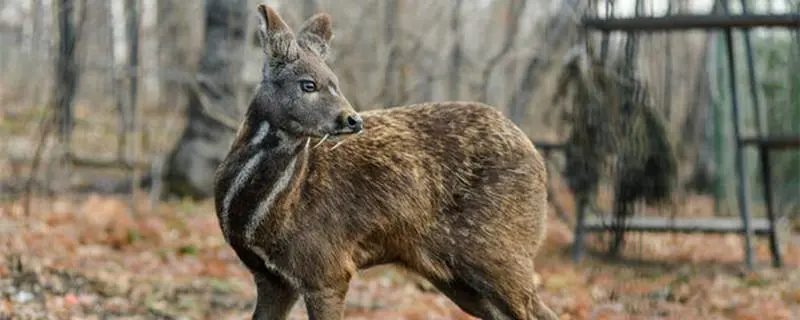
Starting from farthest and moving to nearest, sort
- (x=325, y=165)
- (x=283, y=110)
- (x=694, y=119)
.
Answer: (x=694, y=119) → (x=325, y=165) → (x=283, y=110)

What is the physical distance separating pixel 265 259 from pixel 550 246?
9420 millimetres

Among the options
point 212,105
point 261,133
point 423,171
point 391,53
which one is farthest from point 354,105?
point 261,133

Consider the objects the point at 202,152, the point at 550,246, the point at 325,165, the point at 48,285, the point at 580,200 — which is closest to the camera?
the point at 325,165

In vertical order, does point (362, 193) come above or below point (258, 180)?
below

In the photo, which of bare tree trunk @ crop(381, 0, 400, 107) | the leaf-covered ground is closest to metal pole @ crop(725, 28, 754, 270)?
the leaf-covered ground

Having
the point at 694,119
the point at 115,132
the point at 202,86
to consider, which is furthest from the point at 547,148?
the point at 115,132

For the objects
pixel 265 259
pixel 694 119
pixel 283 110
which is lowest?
pixel 694 119

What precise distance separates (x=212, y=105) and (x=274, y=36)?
959 cm

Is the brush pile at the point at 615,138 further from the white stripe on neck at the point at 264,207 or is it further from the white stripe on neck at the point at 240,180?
the white stripe on neck at the point at 240,180

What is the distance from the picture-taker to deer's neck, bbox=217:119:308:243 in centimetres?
649

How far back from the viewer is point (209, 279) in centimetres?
1123

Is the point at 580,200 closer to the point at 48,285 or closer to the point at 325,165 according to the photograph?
the point at 48,285

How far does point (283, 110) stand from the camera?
21.0ft

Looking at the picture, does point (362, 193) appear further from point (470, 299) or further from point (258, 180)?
point (470, 299)
